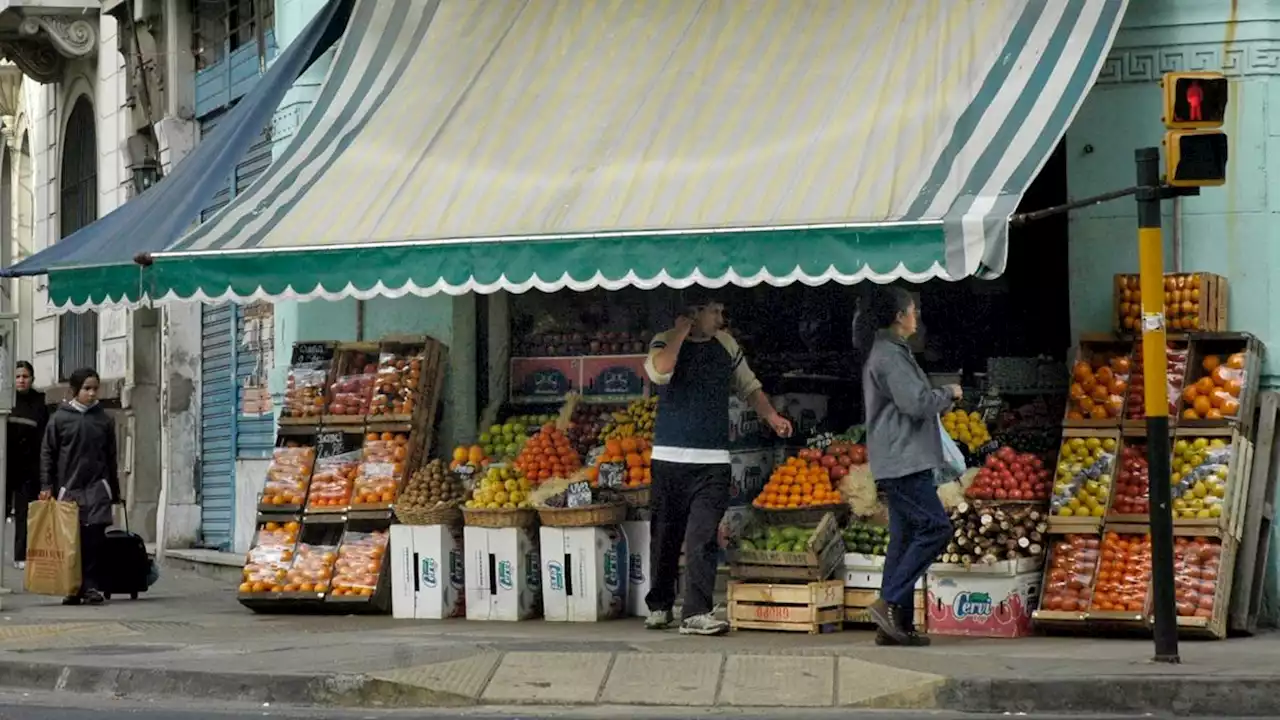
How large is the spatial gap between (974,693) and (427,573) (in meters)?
4.89

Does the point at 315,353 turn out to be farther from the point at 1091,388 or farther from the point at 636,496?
the point at 1091,388

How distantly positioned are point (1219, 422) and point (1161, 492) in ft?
5.68

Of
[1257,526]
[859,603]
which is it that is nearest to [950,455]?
[859,603]

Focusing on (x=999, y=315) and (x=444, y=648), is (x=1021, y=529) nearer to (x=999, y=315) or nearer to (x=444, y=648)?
(x=999, y=315)

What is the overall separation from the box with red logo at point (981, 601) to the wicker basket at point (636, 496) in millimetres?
2078

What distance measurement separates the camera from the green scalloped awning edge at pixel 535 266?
36.2 ft

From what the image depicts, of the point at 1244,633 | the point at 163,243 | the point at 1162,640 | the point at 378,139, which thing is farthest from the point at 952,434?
the point at 163,243

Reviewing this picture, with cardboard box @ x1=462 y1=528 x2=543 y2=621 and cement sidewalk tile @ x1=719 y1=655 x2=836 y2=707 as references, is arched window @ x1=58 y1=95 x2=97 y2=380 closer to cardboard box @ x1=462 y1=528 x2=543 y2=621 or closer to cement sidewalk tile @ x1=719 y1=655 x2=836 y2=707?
cardboard box @ x1=462 y1=528 x2=543 y2=621

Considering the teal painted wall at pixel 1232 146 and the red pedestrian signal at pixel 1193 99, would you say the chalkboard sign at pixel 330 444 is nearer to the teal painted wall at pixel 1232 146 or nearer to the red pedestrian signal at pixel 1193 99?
the teal painted wall at pixel 1232 146

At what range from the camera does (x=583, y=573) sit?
43.1 feet

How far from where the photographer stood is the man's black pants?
40.0 feet

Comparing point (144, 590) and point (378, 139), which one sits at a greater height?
point (378, 139)

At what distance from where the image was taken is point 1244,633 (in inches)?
461

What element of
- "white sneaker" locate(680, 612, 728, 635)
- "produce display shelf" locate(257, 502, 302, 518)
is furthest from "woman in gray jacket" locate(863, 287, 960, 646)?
"produce display shelf" locate(257, 502, 302, 518)
